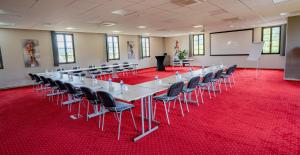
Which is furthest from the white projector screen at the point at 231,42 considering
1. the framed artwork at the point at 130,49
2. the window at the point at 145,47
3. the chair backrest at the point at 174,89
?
the chair backrest at the point at 174,89

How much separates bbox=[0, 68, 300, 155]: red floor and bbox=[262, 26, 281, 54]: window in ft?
23.0

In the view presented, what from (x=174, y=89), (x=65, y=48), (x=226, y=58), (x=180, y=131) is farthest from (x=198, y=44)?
(x=180, y=131)

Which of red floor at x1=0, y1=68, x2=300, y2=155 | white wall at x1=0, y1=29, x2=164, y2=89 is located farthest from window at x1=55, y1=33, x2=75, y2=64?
red floor at x1=0, y1=68, x2=300, y2=155

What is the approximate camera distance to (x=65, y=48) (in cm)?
983

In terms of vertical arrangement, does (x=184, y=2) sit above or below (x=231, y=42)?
above

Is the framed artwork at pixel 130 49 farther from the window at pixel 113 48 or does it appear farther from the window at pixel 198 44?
the window at pixel 198 44

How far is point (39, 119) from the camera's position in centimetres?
417

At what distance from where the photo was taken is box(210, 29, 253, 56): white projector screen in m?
11.5

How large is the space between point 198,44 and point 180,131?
11919 mm

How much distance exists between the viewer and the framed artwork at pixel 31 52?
8.47 meters

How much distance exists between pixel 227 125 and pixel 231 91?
9.62 feet

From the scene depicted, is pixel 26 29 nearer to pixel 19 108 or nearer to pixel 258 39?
pixel 19 108

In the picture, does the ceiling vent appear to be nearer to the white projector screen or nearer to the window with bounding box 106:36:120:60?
the window with bounding box 106:36:120:60

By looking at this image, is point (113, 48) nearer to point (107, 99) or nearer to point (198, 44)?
point (198, 44)
